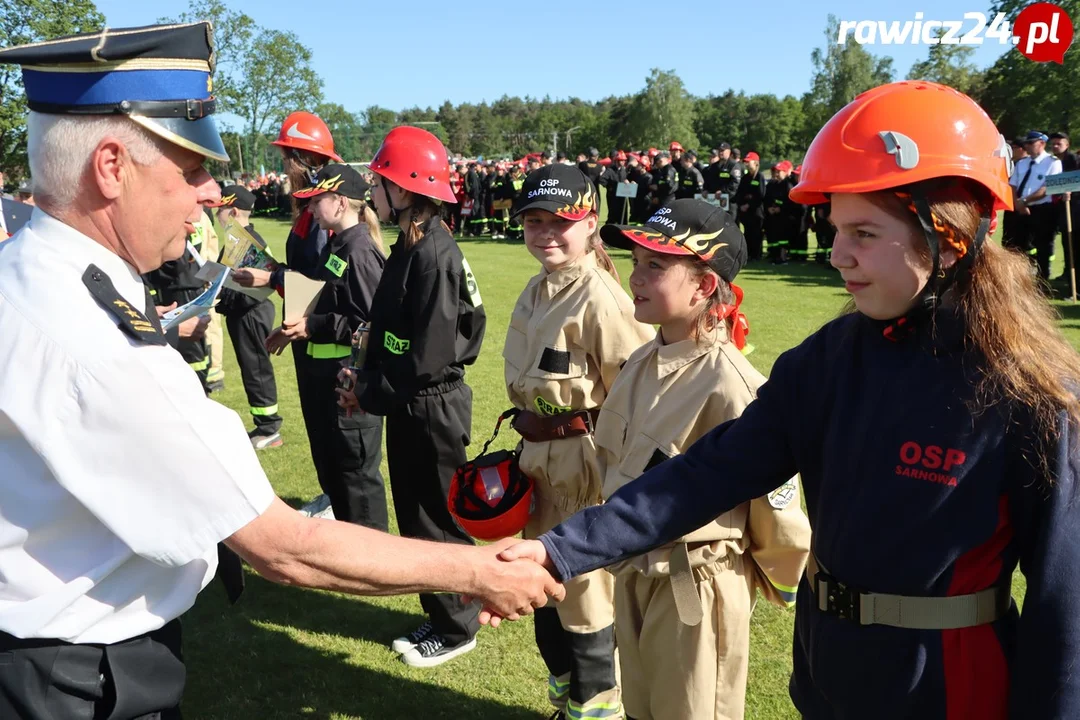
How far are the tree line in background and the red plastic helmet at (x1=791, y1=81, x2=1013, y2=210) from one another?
509 inches

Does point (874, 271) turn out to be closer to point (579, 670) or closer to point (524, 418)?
point (524, 418)

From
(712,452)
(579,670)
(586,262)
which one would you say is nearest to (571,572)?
(712,452)

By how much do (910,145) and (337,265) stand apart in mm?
4082

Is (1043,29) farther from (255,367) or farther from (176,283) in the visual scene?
(176,283)

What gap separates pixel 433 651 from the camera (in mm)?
4500

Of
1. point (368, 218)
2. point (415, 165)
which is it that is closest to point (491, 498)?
point (415, 165)

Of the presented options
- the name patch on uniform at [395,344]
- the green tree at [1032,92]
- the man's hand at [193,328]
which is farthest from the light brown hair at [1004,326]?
the green tree at [1032,92]

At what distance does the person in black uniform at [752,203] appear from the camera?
808 inches

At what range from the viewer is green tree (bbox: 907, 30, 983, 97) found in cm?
4588

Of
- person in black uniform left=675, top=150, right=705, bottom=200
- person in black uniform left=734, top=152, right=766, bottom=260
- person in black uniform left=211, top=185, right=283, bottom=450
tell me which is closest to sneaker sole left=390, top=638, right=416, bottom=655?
person in black uniform left=211, top=185, right=283, bottom=450

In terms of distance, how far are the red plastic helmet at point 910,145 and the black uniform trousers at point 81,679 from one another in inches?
75.6

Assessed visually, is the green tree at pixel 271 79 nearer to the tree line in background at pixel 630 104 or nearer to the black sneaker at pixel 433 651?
the tree line in background at pixel 630 104

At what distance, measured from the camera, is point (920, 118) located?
6.27 ft

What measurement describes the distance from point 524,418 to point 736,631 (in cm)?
133
